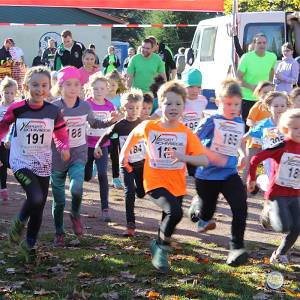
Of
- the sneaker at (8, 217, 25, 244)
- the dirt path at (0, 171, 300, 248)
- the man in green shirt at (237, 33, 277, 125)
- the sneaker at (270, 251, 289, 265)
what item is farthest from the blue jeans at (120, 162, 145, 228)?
the man in green shirt at (237, 33, 277, 125)

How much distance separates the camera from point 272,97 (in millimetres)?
8016

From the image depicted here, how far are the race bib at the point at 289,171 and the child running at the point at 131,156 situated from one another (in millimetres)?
1727

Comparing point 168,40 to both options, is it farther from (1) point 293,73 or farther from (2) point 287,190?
(2) point 287,190

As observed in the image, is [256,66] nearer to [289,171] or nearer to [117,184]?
[117,184]

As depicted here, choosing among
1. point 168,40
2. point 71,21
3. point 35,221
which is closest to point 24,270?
point 35,221

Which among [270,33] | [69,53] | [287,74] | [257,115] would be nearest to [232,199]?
[257,115]

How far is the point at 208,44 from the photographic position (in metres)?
18.2

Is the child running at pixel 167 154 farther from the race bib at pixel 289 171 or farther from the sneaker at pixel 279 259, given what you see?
the sneaker at pixel 279 259

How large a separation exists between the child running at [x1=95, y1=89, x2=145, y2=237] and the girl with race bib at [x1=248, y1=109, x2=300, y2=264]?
165cm

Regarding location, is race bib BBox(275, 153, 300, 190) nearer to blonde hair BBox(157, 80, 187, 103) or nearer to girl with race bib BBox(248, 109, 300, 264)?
girl with race bib BBox(248, 109, 300, 264)

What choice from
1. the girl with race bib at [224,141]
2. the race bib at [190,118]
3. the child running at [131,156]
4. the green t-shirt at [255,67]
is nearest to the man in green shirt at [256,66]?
the green t-shirt at [255,67]

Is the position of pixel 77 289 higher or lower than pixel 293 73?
lower

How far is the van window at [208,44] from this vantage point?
18.0m

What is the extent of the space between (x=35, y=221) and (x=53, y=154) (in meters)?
0.93
